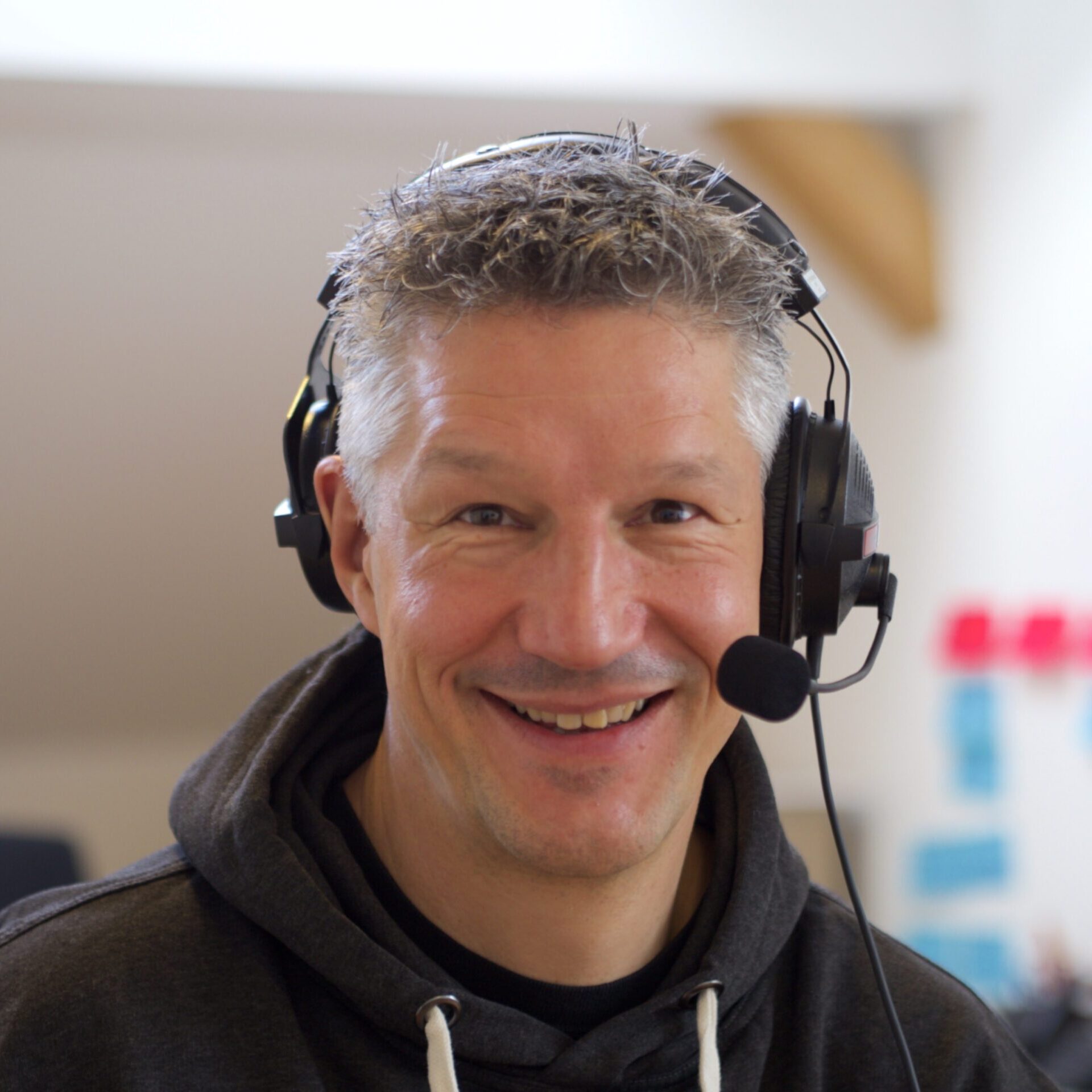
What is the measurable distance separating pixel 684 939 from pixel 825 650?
9.97ft

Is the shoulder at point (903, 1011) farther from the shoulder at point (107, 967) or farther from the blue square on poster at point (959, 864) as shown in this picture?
the blue square on poster at point (959, 864)

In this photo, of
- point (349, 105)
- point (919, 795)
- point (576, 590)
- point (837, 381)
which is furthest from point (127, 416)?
point (576, 590)

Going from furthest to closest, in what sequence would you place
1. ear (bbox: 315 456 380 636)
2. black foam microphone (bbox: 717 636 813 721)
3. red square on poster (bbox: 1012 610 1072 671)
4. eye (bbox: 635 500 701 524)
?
1. red square on poster (bbox: 1012 610 1072 671)
2. ear (bbox: 315 456 380 636)
3. eye (bbox: 635 500 701 524)
4. black foam microphone (bbox: 717 636 813 721)

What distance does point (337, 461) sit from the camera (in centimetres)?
123

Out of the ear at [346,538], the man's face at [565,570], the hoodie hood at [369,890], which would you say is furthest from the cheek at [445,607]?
the hoodie hood at [369,890]

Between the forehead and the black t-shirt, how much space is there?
1.33ft

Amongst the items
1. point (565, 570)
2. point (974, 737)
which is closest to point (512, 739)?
point (565, 570)

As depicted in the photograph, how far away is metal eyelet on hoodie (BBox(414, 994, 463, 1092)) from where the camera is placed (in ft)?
3.51

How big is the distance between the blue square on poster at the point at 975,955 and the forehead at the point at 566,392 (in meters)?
2.96

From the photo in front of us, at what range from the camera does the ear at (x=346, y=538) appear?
123 centimetres

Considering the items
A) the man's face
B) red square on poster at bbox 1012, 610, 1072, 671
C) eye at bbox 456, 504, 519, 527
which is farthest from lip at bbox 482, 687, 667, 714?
red square on poster at bbox 1012, 610, 1072, 671

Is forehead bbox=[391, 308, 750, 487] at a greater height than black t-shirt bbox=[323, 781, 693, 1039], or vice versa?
forehead bbox=[391, 308, 750, 487]

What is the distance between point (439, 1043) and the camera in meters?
1.08

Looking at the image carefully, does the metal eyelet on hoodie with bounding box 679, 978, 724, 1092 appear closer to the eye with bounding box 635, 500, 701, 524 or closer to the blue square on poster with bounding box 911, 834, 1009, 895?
the eye with bounding box 635, 500, 701, 524
